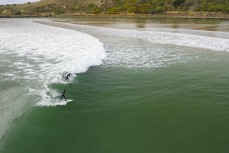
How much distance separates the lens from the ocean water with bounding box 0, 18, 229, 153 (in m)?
7.73

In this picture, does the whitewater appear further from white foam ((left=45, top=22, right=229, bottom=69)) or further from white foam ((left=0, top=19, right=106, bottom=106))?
white foam ((left=45, top=22, right=229, bottom=69))

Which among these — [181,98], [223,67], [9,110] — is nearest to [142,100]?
[181,98]

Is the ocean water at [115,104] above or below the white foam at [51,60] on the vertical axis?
below

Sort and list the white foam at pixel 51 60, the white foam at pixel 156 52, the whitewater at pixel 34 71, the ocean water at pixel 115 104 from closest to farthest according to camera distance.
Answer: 1. the ocean water at pixel 115 104
2. the whitewater at pixel 34 71
3. the white foam at pixel 51 60
4. the white foam at pixel 156 52

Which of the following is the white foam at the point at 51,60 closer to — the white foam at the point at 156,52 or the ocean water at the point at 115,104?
the ocean water at the point at 115,104

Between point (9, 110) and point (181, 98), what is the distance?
6.86 metres

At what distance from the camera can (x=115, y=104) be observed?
1047 cm

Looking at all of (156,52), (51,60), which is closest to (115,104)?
(51,60)

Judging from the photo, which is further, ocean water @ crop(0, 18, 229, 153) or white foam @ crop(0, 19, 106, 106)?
white foam @ crop(0, 19, 106, 106)

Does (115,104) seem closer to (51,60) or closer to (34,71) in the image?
(34,71)

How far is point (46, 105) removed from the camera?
1023 cm

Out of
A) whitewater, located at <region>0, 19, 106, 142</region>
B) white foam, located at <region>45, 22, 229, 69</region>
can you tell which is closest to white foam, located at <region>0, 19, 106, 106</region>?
whitewater, located at <region>0, 19, 106, 142</region>

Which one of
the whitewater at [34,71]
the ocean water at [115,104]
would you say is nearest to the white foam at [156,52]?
the ocean water at [115,104]

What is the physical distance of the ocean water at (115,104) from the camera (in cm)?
773
